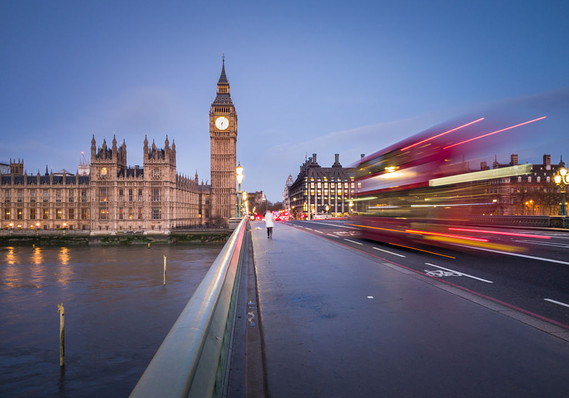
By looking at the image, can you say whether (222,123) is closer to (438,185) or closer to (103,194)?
(103,194)

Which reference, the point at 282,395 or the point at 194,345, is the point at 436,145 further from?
the point at 194,345

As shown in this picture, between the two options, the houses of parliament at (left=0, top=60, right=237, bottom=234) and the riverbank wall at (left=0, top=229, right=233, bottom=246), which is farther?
the houses of parliament at (left=0, top=60, right=237, bottom=234)

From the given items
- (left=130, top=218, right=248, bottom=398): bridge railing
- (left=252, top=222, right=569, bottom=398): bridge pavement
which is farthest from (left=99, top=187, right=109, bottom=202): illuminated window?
(left=130, top=218, right=248, bottom=398): bridge railing

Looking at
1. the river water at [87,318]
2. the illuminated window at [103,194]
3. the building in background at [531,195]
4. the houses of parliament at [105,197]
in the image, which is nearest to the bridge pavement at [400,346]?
the river water at [87,318]

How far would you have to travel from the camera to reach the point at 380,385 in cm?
362

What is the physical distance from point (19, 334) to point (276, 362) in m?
29.5

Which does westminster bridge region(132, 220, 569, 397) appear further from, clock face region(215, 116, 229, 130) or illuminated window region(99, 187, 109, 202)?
clock face region(215, 116, 229, 130)

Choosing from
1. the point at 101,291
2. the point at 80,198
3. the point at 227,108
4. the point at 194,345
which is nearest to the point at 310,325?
the point at 194,345

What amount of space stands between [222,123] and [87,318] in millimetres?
101658

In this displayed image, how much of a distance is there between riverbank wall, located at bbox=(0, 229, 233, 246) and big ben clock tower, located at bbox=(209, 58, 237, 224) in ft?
84.8

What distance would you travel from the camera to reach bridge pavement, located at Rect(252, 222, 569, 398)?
3.62 m

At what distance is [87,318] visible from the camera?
28.4 metres

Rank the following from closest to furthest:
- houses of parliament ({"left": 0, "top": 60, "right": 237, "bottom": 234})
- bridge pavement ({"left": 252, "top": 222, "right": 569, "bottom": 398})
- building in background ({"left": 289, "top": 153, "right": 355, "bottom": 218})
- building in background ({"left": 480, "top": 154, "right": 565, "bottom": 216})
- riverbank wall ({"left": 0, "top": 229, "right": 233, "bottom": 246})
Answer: bridge pavement ({"left": 252, "top": 222, "right": 569, "bottom": 398}) < building in background ({"left": 480, "top": 154, "right": 565, "bottom": 216}) < riverbank wall ({"left": 0, "top": 229, "right": 233, "bottom": 246}) < houses of parliament ({"left": 0, "top": 60, "right": 237, "bottom": 234}) < building in background ({"left": 289, "top": 153, "right": 355, "bottom": 218})

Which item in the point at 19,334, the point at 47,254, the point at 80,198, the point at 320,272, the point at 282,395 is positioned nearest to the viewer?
the point at 282,395
